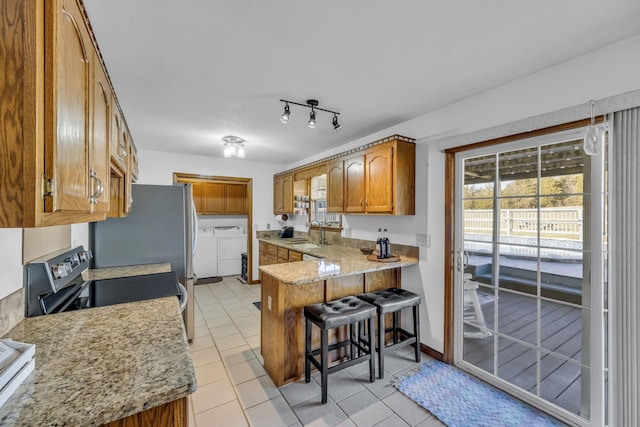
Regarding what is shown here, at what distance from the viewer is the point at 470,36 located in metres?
1.47

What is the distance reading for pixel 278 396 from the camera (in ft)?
6.55

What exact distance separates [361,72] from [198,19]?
1.02 meters

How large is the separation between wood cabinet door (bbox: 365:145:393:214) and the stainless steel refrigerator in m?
1.87

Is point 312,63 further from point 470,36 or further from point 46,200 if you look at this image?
point 46,200

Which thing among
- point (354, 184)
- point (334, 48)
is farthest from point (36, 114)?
point (354, 184)

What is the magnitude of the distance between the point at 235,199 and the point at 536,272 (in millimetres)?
5389

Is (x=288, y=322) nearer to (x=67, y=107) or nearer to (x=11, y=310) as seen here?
(x=11, y=310)

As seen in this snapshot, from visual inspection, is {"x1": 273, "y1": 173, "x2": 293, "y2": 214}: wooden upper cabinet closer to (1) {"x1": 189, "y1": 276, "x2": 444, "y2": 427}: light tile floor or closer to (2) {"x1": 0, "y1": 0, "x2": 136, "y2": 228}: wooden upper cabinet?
(1) {"x1": 189, "y1": 276, "x2": 444, "y2": 427}: light tile floor

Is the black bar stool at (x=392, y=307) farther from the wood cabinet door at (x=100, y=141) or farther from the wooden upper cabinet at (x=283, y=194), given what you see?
the wooden upper cabinet at (x=283, y=194)

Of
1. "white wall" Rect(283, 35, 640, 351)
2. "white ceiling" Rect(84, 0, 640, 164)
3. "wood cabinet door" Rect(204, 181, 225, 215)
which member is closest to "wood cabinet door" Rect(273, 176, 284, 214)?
"wood cabinet door" Rect(204, 181, 225, 215)

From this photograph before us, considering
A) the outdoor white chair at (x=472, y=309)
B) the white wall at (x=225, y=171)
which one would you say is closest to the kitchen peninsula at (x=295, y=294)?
the outdoor white chair at (x=472, y=309)

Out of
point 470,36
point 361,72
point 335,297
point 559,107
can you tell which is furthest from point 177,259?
point 559,107

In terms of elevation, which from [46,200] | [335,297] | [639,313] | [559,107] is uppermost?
[559,107]

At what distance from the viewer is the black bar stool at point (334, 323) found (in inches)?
75.9
